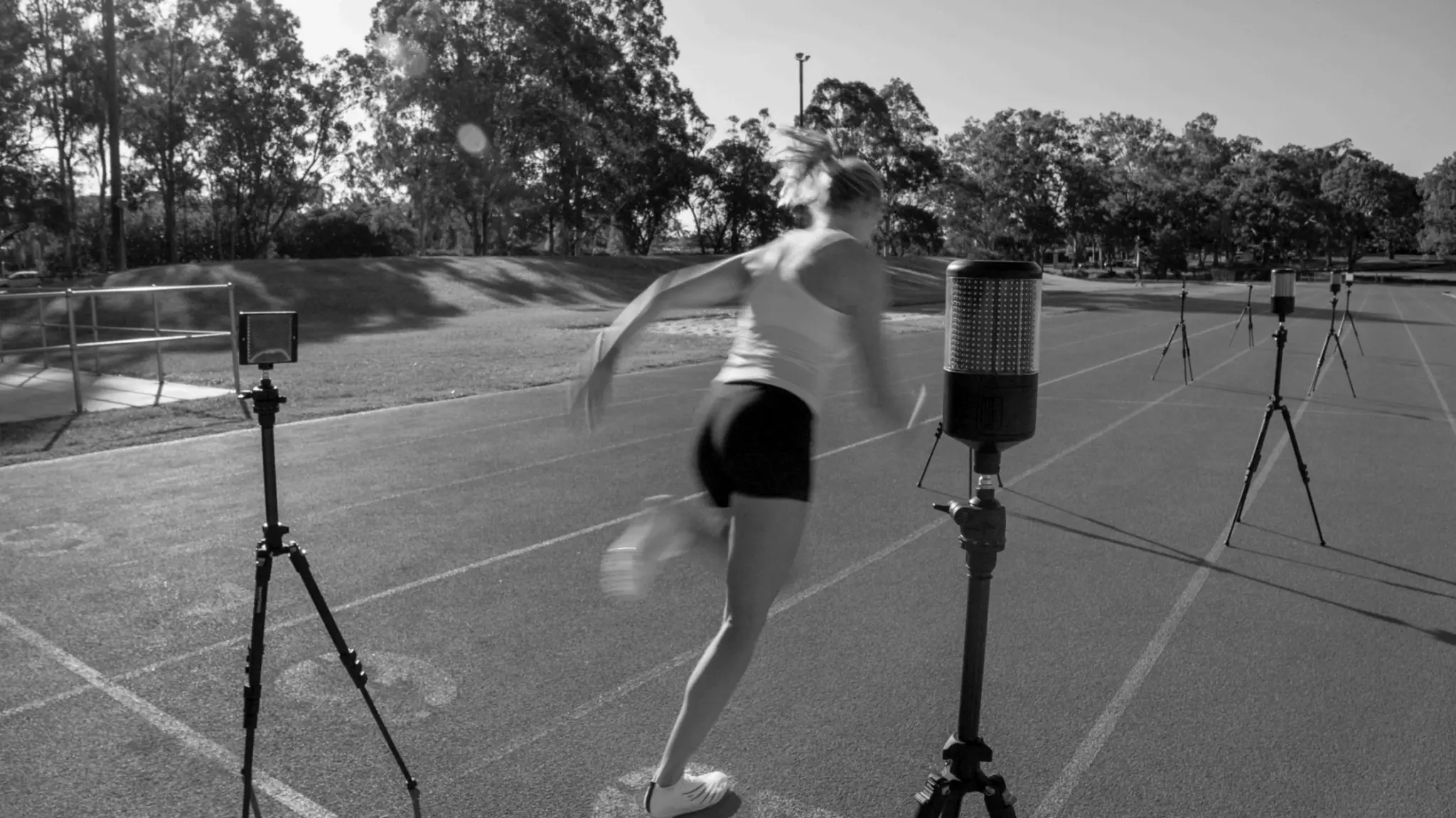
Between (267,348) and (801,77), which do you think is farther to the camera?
(801,77)

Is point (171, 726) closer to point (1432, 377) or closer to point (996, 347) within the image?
point (996, 347)

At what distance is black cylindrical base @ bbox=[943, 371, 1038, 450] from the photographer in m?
2.14

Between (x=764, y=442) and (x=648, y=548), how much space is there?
64 centimetres

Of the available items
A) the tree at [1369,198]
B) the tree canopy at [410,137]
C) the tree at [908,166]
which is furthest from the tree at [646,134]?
the tree at [1369,198]

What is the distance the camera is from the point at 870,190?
2.80 metres

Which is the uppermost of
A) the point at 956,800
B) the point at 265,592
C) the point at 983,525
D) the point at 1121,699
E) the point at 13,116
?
the point at 13,116

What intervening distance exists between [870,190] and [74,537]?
19.5ft

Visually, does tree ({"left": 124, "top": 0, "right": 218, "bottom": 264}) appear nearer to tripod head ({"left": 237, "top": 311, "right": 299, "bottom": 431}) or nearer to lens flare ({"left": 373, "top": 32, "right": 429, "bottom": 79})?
lens flare ({"left": 373, "top": 32, "right": 429, "bottom": 79})

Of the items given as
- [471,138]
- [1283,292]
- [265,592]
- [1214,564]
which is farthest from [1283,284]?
[471,138]

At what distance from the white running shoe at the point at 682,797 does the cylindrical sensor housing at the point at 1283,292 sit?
4.79 meters

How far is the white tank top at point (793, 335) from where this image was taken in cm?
277

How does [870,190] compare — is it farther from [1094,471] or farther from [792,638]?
[1094,471]

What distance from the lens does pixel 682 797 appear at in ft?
9.68

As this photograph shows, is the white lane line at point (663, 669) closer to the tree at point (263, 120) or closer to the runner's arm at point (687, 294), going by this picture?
the runner's arm at point (687, 294)
